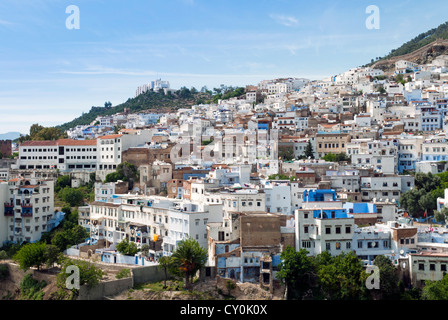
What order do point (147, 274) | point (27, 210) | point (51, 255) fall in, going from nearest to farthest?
1. point (147, 274)
2. point (51, 255)
3. point (27, 210)

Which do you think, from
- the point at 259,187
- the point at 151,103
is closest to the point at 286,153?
the point at 259,187

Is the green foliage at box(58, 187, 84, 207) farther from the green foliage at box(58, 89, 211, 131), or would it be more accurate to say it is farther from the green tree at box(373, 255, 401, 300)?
the green foliage at box(58, 89, 211, 131)

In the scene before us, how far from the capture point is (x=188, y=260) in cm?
2058

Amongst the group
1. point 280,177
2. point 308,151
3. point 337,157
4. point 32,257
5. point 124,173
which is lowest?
point 32,257

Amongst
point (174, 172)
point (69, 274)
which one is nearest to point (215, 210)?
point (69, 274)

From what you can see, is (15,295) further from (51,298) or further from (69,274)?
(69,274)

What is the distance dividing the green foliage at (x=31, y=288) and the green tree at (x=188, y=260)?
21.2 feet

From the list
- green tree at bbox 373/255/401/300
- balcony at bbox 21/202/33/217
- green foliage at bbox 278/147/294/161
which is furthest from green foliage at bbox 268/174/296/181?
balcony at bbox 21/202/33/217

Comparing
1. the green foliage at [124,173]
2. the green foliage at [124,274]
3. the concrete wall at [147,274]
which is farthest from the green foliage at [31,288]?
the green foliage at [124,173]

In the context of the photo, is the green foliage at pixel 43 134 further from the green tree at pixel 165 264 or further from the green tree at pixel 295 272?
the green tree at pixel 295 272

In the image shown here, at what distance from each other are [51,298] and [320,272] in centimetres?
1079

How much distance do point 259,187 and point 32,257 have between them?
1065 cm

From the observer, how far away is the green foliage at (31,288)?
2348cm

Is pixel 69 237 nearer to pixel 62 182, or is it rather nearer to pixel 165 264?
pixel 165 264
